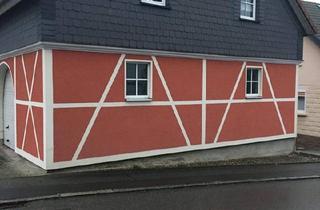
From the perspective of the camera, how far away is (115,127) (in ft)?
36.4

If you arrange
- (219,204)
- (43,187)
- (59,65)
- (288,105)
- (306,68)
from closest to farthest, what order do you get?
(219,204)
(43,187)
(59,65)
(288,105)
(306,68)

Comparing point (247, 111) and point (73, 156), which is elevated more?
point (247, 111)

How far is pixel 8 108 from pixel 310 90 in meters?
14.3

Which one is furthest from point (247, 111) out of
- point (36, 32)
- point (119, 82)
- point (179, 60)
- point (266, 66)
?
point (36, 32)

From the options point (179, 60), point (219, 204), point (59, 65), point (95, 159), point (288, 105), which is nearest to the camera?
point (219, 204)

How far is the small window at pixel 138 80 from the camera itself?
11398mm

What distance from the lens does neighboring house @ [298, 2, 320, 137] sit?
2028 centimetres

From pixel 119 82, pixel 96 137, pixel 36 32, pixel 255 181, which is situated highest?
pixel 36 32

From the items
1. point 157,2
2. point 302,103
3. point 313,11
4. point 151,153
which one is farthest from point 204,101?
point 313,11

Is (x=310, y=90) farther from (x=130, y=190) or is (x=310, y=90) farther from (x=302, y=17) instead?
(x=130, y=190)

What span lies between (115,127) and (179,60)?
9.91 ft

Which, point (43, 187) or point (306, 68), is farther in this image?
point (306, 68)

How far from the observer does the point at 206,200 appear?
8320 millimetres

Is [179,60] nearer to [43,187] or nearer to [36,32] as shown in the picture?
[36,32]
